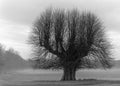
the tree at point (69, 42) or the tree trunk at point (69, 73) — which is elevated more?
the tree at point (69, 42)

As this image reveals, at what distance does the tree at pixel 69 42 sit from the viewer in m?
47.5

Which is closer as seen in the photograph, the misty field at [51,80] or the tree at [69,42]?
the misty field at [51,80]

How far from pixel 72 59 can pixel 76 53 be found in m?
1.32

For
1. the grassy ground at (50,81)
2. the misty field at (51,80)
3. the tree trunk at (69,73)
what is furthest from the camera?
the tree trunk at (69,73)

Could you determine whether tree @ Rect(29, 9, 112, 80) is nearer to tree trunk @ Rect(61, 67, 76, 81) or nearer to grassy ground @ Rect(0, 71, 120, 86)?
tree trunk @ Rect(61, 67, 76, 81)

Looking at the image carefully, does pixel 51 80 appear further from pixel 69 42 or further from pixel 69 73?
pixel 69 42

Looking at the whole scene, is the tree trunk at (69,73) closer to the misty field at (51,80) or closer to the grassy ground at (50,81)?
the misty field at (51,80)

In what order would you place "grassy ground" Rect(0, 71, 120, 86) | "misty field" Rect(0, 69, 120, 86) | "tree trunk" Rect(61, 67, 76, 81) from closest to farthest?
"grassy ground" Rect(0, 71, 120, 86) → "misty field" Rect(0, 69, 120, 86) → "tree trunk" Rect(61, 67, 76, 81)

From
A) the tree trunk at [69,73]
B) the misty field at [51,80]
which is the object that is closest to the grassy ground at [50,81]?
the misty field at [51,80]

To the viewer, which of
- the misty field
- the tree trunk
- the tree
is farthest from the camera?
the tree trunk

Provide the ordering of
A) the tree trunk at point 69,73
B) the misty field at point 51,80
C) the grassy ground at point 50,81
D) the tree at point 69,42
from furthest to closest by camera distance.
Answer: the tree trunk at point 69,73, the tree at point 69,42, the misty field at point 51,80, the grassy ground at point 50,81

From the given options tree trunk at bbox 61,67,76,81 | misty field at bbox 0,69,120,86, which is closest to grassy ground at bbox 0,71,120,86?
misty field at bbox 0,69,120,86

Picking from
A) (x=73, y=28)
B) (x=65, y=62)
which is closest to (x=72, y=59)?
(x=65, y=62)

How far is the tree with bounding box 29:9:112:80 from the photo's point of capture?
4747 cm
